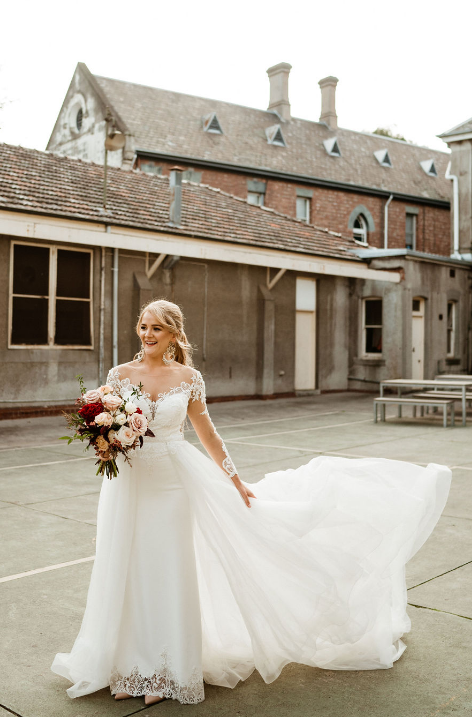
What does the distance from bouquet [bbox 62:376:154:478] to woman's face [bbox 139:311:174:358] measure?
33 cm

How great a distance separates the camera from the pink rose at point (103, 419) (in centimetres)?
314

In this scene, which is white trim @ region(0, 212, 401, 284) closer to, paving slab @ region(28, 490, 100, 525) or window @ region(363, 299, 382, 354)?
window @ region(363, 299, 382, 354)

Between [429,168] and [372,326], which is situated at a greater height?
[429,168]

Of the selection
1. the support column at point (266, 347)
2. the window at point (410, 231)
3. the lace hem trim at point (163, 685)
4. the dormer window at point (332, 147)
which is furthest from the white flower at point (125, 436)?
the window at point (410, 231)

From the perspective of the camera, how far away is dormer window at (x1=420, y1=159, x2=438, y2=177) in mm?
34688

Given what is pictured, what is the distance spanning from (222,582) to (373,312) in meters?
18.5

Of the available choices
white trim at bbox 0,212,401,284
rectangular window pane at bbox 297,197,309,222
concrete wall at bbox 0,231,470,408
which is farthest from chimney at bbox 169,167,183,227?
rectangular window pane at bbox 297,197,309,222

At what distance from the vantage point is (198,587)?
3412mm

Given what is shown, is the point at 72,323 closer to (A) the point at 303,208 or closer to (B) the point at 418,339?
(B) the point at 418,339

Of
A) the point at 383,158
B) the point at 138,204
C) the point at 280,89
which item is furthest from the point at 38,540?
the point at 383,158

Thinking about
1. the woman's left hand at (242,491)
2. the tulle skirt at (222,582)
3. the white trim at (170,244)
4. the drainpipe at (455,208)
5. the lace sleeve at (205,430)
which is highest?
the drainpipe at (455,208)

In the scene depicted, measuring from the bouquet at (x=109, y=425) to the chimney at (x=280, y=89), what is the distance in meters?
30.1

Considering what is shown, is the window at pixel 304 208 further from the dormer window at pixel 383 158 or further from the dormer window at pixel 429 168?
the dormer window at pixel 429 168

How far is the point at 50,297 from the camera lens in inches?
582
